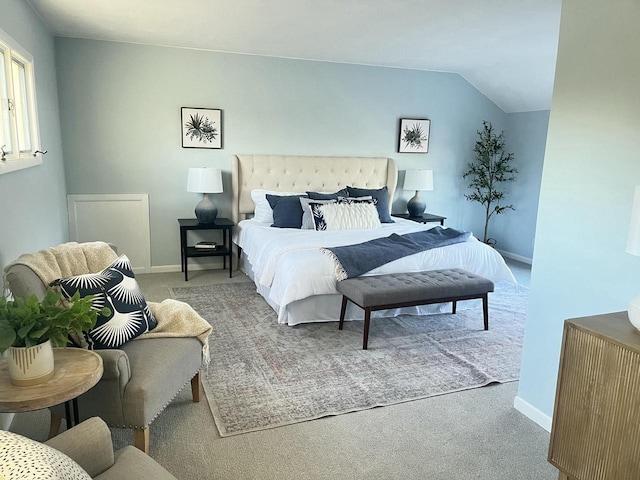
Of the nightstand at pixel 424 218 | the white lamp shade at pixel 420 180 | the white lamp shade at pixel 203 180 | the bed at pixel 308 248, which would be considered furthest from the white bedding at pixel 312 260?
the white lamp shade at pixel 420 180

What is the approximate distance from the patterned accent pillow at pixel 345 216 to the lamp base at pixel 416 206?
1213 millimetres

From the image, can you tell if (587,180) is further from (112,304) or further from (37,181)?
(37,181)

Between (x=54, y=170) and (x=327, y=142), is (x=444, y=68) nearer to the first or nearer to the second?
(x=327, y=142)

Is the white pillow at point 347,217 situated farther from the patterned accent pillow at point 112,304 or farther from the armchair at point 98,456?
the armchair at point 98,456

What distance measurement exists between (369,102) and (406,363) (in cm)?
376

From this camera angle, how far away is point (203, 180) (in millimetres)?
5133

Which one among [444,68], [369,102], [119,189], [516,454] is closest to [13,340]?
[516,454]

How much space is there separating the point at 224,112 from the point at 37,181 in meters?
2.35

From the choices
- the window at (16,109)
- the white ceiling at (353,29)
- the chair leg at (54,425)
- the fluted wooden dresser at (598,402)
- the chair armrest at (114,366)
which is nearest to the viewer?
the fluted wooden dresser at (598,402)

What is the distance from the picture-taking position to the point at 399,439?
7.98ft

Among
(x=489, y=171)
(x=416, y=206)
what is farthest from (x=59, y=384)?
(x=489, y=171)

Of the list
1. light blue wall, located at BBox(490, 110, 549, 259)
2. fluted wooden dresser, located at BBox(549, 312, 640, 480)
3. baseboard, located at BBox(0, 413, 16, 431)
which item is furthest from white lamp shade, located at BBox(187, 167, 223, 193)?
light blue wall, located at BBox(490, 110, 549, 259)

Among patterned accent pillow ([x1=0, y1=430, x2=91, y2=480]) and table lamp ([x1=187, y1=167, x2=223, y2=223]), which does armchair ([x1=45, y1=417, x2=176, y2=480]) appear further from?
table lamp ([x1=187, y1=167, x2=223, y2=223])

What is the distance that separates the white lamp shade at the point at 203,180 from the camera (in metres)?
5.13
